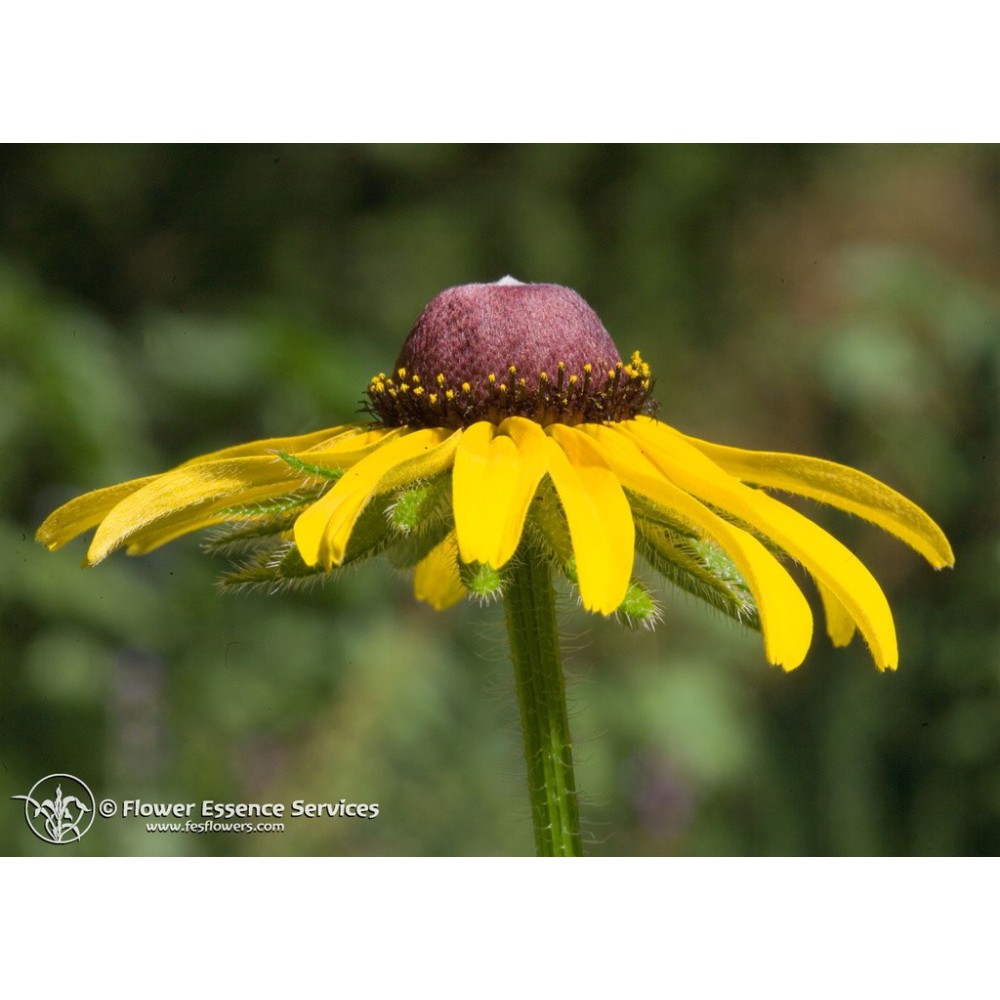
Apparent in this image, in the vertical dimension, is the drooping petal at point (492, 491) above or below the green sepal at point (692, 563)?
above

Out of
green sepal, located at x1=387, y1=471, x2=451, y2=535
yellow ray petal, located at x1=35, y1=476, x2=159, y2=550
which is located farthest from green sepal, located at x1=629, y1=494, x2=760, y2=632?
yellow ray petal, located at x1=35, y1=476, x2=159, y2=550

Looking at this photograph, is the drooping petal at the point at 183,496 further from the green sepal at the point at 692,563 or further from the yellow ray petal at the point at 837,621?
the yellow ray petal at the point at 837,621

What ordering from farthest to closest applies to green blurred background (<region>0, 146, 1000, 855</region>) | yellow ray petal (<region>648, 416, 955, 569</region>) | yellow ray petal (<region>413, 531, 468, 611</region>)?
1. green blurred background (<region>0, 146, 1000, 855</region>)
2. yellow ray petal (<region>413, 531, 468, 611</region>)
3. yellow ray petal (<region>648, 416, 955, 569</region>)

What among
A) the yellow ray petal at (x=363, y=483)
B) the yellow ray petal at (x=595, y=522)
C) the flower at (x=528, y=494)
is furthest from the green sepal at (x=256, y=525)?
the yellow ray petal at (x=595, y=522)

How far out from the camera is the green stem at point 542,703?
172 centimetres

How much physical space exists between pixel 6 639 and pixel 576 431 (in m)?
2.17

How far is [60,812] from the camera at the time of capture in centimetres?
257

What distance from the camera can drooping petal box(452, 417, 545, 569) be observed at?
1589 millimetres

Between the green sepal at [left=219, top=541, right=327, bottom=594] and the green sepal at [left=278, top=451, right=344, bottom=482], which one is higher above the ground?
the green sepal at [left=278, top=451, right=344, bottom=482]

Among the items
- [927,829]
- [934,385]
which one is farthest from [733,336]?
[927,829]

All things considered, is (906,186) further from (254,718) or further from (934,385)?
(254,718)

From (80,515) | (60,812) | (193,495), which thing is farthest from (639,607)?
(60,812)

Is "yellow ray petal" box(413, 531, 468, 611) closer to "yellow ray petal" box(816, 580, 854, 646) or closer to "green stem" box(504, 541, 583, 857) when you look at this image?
"green stem" box(504, 541, 583, 857)

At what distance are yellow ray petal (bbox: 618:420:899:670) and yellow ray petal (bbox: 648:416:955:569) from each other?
12 cm
